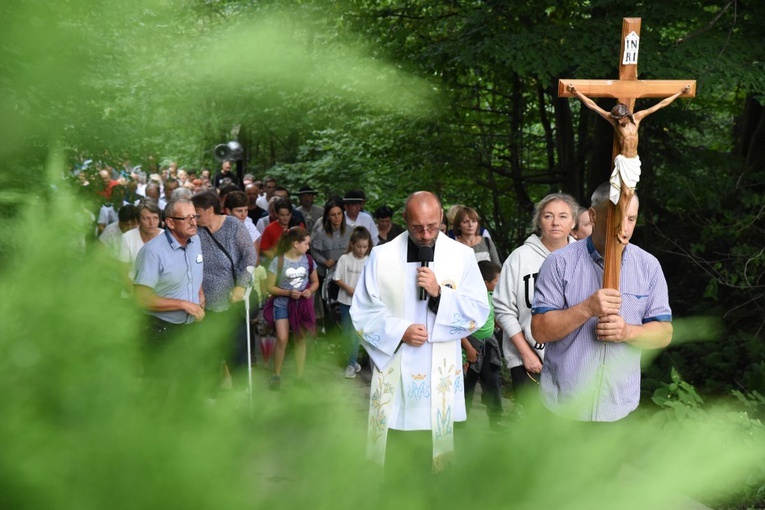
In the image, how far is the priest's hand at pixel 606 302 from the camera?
3.94 m

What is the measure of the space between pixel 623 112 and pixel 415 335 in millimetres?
1822

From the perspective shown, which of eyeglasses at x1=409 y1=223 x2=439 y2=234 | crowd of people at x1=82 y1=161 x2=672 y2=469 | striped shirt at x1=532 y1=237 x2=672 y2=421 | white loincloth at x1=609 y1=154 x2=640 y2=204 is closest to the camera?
crowd of people at x1=82 y1=161 x2=672 y2=469

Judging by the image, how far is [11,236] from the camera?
2.88 ft

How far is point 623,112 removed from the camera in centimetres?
398

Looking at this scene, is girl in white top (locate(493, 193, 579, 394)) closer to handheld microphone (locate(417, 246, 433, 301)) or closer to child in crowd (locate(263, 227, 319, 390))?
handheld microphone (locate(417, 246, 433, 301))

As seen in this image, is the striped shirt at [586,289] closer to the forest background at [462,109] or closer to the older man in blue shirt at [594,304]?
the older man in blue shirt at [594,304]

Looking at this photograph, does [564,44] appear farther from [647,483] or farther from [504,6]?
[647,483]

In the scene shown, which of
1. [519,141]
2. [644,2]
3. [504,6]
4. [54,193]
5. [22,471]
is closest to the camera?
[22,471]

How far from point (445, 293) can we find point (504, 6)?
20.8ft

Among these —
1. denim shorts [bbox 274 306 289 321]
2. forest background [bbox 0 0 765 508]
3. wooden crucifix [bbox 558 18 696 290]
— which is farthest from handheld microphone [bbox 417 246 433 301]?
denim shorts [bbox 274 306 289 321]

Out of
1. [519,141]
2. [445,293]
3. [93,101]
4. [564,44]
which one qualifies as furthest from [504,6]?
[93,101]

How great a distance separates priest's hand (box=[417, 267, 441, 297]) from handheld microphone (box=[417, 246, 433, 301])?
0.13 meters

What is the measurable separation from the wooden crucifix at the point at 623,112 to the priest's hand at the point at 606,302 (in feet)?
0.18

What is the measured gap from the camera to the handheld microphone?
17.9 ft
